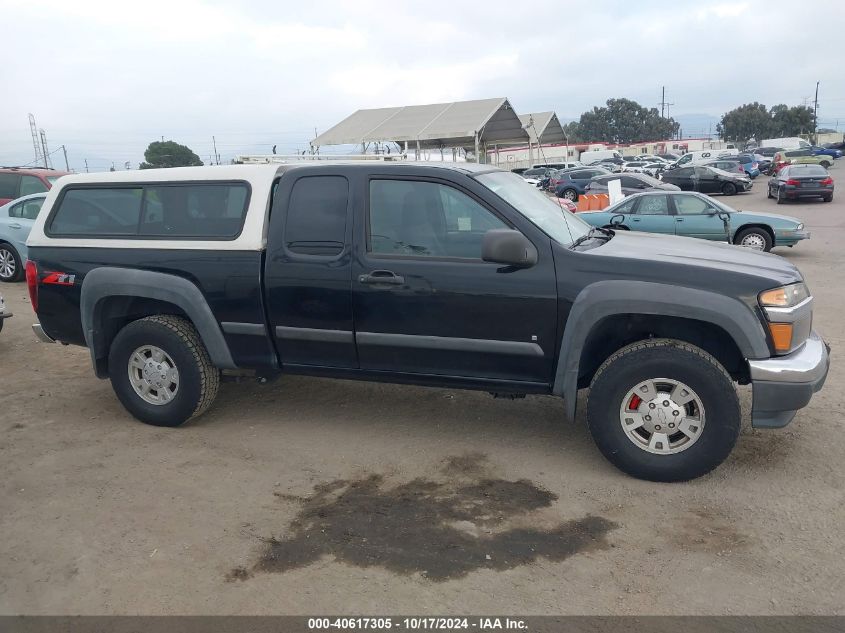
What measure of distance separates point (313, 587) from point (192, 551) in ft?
2.47

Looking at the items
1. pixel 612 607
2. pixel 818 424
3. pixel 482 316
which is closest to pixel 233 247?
pixel 482 316

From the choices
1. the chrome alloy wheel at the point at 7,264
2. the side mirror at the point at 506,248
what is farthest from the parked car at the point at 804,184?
the side mirror at the point at 506,248

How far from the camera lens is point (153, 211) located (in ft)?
17.3

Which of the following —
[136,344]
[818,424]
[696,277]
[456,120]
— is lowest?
Answer: [818,424]

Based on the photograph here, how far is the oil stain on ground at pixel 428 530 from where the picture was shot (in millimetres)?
3506

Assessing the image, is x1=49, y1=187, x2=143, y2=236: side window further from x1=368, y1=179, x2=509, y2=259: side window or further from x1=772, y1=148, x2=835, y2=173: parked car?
x1=772, y1=148, x2=835, y2=173: parked car

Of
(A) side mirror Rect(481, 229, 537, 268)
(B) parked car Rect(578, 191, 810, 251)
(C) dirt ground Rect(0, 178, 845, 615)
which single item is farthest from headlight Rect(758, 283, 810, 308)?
(B) parked car Rect(578, 191, 810, 251)

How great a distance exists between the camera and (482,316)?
441 cm

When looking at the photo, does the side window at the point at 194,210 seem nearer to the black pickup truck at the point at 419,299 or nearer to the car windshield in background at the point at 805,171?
the black pickup truck at the point at 419,299

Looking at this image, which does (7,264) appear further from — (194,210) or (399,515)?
(399,515)

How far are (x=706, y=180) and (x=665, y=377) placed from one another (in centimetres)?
2773

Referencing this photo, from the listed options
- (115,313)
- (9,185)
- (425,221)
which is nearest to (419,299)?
(425,221)

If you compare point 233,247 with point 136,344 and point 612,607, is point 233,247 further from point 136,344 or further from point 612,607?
point 612,607

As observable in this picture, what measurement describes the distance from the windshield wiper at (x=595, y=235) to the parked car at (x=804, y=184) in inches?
894
